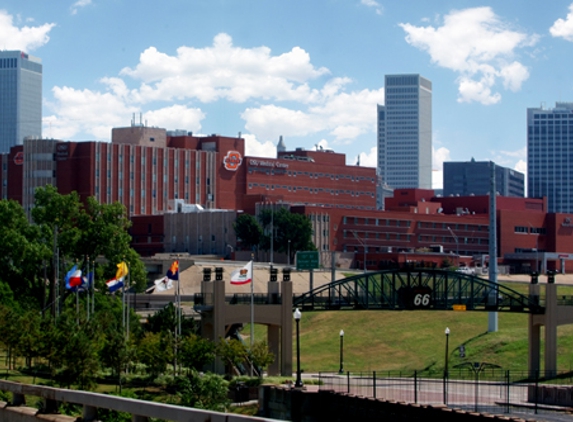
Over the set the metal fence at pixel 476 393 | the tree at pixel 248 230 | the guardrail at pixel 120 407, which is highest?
the tree at pixel 248 230

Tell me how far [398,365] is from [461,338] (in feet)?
37.3

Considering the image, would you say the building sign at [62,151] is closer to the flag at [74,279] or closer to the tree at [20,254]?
the tree at [20,254]

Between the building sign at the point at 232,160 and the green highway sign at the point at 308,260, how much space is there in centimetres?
8654

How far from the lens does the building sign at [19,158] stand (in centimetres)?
18750

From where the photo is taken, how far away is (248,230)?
169000mm

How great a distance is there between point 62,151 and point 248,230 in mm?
38486

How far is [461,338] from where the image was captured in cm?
9638

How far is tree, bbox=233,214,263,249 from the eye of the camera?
169125mm

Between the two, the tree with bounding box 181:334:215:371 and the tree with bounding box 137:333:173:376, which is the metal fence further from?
the tree with bounding box 137:333:173:376

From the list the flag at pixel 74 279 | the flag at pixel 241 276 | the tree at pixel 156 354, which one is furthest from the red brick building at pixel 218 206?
the tree at pixel 156 354

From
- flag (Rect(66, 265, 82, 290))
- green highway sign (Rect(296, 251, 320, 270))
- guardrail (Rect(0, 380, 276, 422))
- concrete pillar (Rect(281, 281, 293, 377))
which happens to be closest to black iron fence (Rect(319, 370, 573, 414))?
concrete pillar (Rect(281, 281, 293, 377))

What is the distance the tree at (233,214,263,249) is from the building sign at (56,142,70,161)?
112 ft

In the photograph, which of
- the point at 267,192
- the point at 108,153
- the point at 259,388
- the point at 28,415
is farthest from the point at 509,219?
the point at 28,415

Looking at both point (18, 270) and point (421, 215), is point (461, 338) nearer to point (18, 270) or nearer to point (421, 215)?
point (18, 270)
